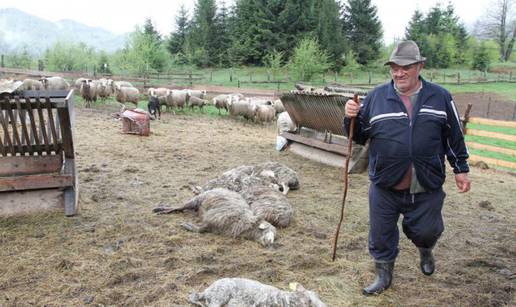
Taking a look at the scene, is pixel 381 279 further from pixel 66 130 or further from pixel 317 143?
pixel 317 143

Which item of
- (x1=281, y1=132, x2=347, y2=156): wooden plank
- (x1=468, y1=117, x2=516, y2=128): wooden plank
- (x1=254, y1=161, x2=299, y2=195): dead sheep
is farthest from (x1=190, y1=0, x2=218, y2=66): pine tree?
(x1=254, y1=161, x2=299, y2=195): dead sheep

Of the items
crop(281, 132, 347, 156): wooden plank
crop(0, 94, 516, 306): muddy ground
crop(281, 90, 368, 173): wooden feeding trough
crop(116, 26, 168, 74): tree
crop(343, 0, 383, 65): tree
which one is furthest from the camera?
crop(343, 0, 383, 65): tree

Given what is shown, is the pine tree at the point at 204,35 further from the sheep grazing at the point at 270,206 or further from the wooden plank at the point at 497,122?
the sheep grazing at the point at 270,206

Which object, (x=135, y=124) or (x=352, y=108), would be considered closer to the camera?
(x=352, y=108)

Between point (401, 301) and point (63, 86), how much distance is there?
60.0 ft

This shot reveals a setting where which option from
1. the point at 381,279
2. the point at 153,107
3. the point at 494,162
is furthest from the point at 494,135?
the point at 153,107

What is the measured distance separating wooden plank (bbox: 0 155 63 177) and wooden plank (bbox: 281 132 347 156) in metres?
5.85

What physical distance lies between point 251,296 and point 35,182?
372 cm

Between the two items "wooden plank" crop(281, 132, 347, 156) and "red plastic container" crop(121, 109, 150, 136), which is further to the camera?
"red plastic container" crop(121, 109, 150, 136)

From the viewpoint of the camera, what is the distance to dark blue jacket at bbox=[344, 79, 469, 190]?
3.81m

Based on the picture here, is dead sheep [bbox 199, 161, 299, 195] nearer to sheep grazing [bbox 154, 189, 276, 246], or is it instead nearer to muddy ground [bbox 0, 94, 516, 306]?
muddy ground [bbox 0, 94, 516, 306]

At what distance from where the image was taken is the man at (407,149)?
3824 mm

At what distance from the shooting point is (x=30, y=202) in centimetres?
589

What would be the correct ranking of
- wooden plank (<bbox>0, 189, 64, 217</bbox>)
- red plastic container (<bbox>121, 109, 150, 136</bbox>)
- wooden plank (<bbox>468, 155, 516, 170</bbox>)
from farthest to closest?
1. red plastic container (<bbox>121, 109, 150, 136</bbox>)
2. wooden plank (<bbox>468, 155, 516, 170</bbox>)
3. wooden plank (<bbox>0, 189, 64, 217</bbox>)
